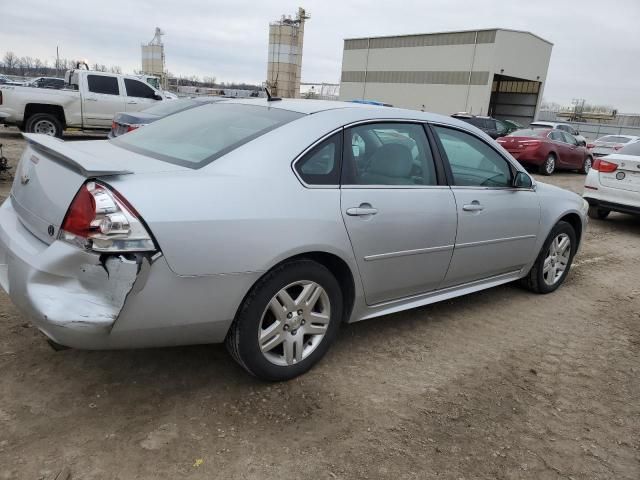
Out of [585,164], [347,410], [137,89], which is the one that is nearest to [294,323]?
[347,410]

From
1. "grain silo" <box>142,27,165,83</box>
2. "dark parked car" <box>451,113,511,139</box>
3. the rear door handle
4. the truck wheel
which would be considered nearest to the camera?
the rear door handle

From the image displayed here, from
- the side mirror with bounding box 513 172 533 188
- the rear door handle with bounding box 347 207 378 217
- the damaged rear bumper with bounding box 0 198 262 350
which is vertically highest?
the side mirror with bounding box 513 172 533 188

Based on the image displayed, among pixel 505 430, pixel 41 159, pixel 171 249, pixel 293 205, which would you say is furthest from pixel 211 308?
pixel 505 430

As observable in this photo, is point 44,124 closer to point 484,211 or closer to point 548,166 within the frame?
point 484,211

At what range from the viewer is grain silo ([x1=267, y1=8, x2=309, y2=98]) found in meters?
58.3

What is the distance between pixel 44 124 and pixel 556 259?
40.1 ft

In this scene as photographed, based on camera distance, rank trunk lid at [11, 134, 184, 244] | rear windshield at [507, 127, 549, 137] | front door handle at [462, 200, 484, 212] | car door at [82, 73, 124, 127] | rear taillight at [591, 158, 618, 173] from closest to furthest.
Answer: trunk lid at [11, 134, 184, 244], front door handle at [462, 200, 484, 212], rear taillight at [591, 158, 618, 173], car door at [82, 73, 124, 127], rear windshield at [507, 127, 549, 137]

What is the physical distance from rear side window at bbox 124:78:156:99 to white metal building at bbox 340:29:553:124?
31.1m

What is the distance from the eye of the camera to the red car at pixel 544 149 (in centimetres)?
1477

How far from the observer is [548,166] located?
15180 mm

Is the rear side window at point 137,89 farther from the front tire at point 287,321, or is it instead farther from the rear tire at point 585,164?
the rear tire at point 585,164

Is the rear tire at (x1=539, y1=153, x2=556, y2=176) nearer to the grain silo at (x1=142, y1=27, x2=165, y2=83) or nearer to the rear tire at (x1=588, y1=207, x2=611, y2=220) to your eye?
the rear tire at (x1=588, y1=207, x2=611, y2=220)

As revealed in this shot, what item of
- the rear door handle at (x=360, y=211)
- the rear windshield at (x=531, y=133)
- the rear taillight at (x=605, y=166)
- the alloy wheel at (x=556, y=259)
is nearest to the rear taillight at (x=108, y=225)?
the rear door handle at (x=360, y=211)

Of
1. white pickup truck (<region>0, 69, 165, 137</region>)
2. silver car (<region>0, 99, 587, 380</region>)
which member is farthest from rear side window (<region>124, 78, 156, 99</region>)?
silver car (<region>0, 99, 587, 380</region>)
